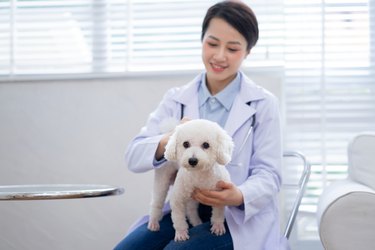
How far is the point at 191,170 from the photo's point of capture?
1.47 metres

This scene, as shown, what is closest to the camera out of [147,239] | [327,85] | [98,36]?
[147,239]

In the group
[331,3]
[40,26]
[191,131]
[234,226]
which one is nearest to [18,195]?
[191,131]

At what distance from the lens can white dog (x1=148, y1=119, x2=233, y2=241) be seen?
1.42 metres

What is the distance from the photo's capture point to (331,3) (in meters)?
2.42

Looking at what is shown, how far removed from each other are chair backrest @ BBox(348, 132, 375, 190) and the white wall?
1.95ft

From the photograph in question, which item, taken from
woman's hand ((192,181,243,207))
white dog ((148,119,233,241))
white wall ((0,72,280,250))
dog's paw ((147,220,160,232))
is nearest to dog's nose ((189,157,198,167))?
white dog ((148,119,233,241))

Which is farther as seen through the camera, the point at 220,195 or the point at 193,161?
the point at 220,195

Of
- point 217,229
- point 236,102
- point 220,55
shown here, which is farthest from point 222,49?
point 217,229

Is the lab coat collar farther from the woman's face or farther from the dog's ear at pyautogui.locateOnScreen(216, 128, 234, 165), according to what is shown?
the dog's ear at pyautogui.locateOnScreen(216, 128, 234, 165)

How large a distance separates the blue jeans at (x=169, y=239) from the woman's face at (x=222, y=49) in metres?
0.49

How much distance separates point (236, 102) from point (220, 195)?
1.20ft

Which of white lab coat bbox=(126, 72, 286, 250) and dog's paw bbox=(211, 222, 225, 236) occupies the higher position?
white lab coat bbox=(126, 72, 286, 250)

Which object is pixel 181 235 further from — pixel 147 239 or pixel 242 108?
pixel 242 108

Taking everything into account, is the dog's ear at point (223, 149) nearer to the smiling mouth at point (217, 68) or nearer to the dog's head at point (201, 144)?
the dog's head at point (201, 144)
